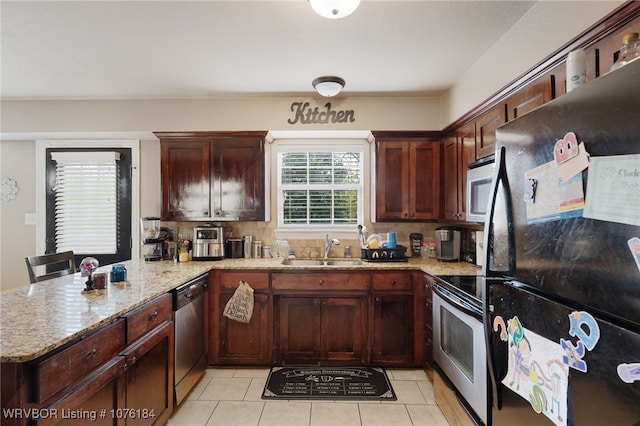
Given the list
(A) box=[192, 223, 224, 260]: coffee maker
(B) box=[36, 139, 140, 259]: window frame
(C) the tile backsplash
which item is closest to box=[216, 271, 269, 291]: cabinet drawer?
(A) box=[192, 223, 224, 260]: coffee maker

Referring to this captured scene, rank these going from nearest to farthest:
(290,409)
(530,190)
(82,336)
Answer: (530,190)
(82,336)
(290,409)

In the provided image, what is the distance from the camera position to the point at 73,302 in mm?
1678

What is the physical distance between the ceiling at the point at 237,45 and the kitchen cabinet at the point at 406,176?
0.53 metres

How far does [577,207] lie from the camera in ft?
2.91

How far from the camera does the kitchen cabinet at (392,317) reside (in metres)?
2.90

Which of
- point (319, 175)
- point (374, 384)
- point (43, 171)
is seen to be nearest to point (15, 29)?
point (43, 171)

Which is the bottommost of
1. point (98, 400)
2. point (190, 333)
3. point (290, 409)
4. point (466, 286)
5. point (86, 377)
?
point (290, 409)

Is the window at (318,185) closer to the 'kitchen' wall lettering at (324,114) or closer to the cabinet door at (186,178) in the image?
the 'kitchen' wall lettering at (324,114)

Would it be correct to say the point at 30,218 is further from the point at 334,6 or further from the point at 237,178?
the point at 334,6

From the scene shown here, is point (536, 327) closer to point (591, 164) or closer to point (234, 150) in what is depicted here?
point (591, 164)

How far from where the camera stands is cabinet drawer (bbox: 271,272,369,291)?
115 inches

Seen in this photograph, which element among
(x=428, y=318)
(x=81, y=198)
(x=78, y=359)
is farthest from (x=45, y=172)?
(x=428, y=318)

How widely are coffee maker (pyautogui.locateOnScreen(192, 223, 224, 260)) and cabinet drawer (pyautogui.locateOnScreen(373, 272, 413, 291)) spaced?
5.18 feet

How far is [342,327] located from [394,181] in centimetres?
151
